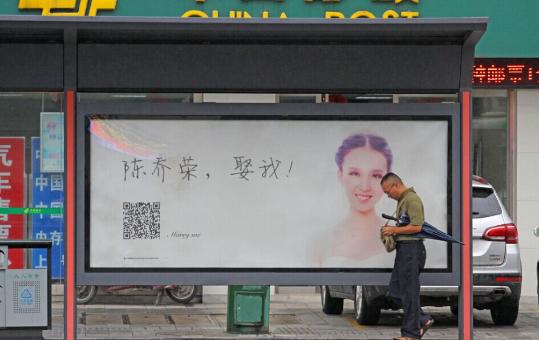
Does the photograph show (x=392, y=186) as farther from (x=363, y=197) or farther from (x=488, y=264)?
(x=488, y=264)

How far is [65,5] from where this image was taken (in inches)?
714

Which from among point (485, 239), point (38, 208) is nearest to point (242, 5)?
point (38, 208)

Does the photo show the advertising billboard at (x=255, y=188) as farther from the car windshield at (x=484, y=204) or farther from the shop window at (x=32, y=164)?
the shop window at (x=32, y=164)

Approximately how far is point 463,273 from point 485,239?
2.88m

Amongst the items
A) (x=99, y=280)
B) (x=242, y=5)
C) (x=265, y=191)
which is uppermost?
(x=242, y=5)

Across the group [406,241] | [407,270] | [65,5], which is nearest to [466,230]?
[406,241]

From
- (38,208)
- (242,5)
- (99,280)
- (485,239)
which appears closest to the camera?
(99,280)

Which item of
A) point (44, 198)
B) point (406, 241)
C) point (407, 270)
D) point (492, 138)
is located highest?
point (492, 138)

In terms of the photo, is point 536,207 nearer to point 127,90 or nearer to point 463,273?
point 463,273

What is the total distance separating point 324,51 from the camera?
11.4 meters

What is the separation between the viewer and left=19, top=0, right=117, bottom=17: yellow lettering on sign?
712 inches

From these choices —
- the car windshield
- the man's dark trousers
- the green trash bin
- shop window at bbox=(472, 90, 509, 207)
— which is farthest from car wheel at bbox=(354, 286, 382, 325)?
shop window at bbox=(472, 90, 509, 207)

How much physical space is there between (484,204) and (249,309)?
3.04 m

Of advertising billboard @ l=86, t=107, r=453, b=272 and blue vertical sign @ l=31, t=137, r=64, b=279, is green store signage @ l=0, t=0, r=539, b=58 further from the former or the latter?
advertising billboard @ l=86, t=107, r=453, b=272
